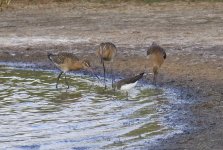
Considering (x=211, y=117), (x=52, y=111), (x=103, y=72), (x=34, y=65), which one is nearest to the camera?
(x=211, y=117)

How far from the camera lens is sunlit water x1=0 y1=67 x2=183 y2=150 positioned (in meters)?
10.4

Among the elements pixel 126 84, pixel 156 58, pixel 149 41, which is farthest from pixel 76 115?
pixel 149 41

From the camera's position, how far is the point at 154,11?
82.6 feet

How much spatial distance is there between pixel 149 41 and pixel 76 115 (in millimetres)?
7997


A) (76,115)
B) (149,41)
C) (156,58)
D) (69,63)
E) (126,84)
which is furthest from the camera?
(149,41)

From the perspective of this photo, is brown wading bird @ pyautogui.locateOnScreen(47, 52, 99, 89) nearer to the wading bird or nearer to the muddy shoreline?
the muddy shoreline

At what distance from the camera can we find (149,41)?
65.3 feet

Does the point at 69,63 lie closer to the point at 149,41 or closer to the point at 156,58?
the point at 156,58

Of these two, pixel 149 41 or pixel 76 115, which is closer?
pixel 76 115

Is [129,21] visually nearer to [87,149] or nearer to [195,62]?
[195,62]

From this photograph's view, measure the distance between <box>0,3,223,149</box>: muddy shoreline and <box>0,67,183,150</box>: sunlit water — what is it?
471 mm

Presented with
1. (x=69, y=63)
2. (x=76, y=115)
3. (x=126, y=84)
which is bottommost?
(x=76, y=115)

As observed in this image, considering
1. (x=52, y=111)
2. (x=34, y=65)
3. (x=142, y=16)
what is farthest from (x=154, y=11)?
(x=52, y=111)

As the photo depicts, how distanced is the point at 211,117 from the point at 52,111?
2.58 m
